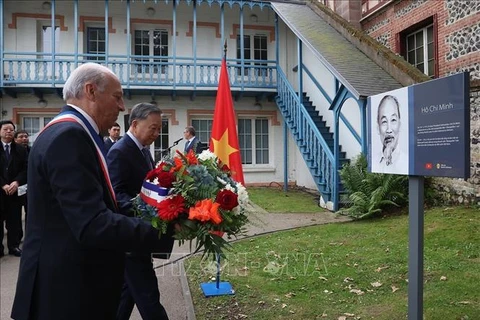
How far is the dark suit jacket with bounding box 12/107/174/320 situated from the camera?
1.60m

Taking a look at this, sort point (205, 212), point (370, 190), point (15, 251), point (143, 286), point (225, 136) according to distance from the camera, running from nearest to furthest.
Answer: point (205, 212)
point (143, 286)
point (225, 136)
point (15, 251)
point (370, 190)

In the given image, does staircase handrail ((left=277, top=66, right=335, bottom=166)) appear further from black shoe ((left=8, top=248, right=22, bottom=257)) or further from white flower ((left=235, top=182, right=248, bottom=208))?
white flower ((left=235, top=182, right=248, bottom=208))

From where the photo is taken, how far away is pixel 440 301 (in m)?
3.73

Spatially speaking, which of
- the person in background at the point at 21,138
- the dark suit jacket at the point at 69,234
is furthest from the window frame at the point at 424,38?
the dark suit jacket at the point at 69,234

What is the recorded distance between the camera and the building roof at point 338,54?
8227mm

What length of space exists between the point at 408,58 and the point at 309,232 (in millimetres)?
7036

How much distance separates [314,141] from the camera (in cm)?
1023

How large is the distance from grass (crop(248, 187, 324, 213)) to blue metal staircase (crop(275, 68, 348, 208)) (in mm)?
672

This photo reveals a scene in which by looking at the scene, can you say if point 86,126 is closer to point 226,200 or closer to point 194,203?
point 194,203

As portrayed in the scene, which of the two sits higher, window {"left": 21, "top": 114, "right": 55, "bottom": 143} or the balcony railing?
the balcony railing

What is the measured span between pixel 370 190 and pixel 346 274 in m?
3.74

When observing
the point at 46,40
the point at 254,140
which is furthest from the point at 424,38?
the point at 46,40

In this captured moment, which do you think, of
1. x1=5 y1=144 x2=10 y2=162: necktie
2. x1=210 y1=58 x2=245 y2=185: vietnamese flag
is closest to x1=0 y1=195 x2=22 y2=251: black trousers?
x1=5 y1=144 x2=10 y2=162: necktie

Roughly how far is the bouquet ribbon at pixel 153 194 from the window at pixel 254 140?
12838 millimetres
